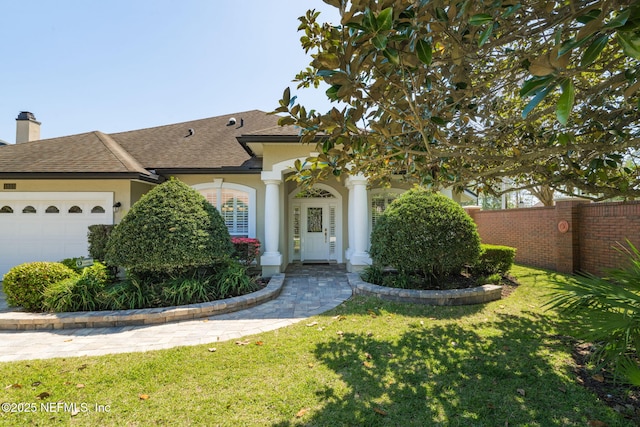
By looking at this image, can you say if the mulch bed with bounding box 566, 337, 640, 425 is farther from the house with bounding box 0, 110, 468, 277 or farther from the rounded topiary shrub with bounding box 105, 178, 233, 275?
the rounded topiary shrub with bounding box 105, 178, 233, 275

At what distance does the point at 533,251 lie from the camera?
10648mm

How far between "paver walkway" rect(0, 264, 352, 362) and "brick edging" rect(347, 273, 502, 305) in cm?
102

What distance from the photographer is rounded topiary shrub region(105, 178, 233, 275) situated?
239 inches

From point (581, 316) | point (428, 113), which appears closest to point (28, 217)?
point (428, 113)

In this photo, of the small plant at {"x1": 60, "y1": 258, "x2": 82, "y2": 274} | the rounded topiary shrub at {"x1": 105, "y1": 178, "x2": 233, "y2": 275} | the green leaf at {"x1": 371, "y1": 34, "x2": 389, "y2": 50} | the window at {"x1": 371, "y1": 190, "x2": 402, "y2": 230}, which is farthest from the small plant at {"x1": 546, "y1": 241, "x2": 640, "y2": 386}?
the small plant at {"x1": 60, "y1": 258, "x2": 82, "y2": 274}

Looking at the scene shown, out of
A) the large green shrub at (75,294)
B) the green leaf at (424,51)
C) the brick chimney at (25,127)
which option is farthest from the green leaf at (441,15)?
the brick chimney at (25,127)

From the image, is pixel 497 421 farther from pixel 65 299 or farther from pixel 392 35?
pixel 65 299

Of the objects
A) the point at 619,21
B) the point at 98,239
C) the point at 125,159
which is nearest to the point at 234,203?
the point at 125,159

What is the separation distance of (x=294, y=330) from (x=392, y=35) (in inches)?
177

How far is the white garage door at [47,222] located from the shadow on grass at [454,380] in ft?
28.7

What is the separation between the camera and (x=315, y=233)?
39.2 ft

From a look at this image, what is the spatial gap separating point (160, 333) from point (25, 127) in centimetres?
1308

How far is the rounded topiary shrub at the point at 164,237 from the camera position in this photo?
6.08 metres

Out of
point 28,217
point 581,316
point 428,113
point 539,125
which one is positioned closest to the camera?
point 581,316
